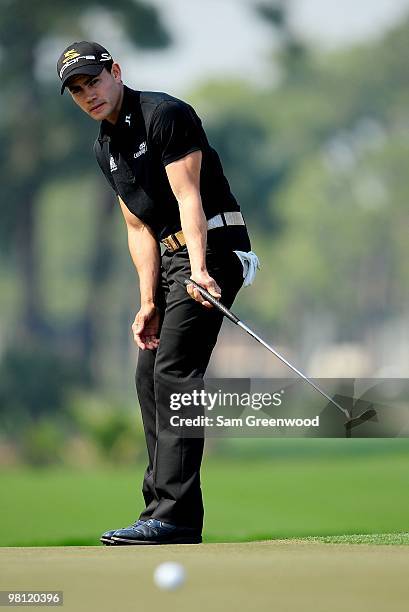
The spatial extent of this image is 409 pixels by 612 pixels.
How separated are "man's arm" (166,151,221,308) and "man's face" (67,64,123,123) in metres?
0.25

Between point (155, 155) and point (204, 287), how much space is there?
16.7 inches

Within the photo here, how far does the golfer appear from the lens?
12.8ft

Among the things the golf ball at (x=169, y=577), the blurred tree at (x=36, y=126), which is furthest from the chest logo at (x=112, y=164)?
the blurred tree at (x=36, y=126)

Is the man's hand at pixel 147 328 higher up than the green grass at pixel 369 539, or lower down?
higher up

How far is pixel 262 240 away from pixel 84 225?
346cm

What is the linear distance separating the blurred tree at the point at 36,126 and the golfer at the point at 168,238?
1725 cm

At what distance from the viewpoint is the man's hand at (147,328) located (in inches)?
164

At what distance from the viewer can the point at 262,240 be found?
25.9m

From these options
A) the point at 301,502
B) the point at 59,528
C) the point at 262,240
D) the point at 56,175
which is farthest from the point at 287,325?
the point at 59,528

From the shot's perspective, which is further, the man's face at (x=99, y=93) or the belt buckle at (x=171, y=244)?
the belt buckle at (x=171, y=244)

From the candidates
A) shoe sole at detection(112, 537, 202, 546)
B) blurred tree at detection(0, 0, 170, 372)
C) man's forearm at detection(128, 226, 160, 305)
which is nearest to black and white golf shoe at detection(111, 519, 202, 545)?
shoe sole at detection(112, 537, 202, 546)

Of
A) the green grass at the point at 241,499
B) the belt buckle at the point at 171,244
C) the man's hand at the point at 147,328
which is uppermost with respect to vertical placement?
the green grass at the point at 241,499

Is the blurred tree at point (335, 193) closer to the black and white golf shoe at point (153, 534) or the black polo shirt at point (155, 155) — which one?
the black polo shirt at point (155, 155)

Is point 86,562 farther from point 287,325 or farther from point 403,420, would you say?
point 287,325
